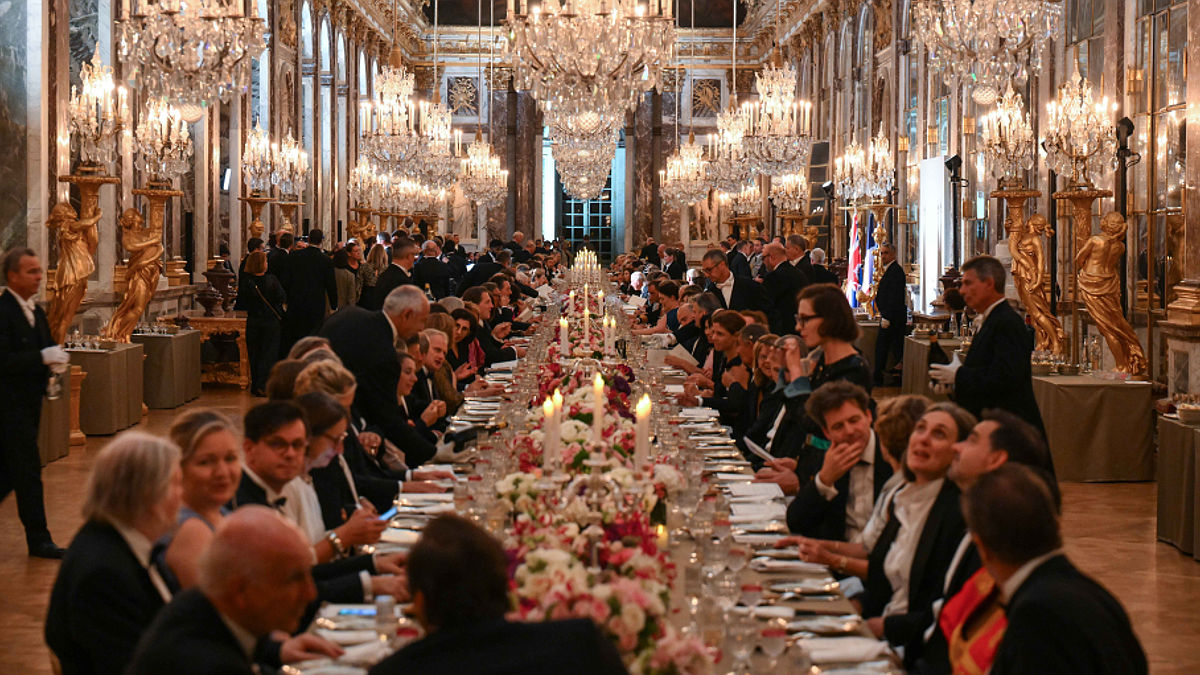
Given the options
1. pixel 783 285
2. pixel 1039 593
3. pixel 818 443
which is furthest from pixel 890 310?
pixel 1039 593

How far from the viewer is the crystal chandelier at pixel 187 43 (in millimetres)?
8828

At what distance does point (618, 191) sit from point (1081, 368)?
28.6m

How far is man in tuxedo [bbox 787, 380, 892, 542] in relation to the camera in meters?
5.48

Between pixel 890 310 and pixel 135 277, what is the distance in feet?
28.0

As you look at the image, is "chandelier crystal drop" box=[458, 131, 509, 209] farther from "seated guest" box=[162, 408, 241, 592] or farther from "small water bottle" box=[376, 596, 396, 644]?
"small water bottle" box=[376, 596, 396, 644]

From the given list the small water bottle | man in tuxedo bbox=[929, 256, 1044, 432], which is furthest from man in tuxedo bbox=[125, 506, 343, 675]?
man in tuxedo bbox=[929, 256, 1044, 432]

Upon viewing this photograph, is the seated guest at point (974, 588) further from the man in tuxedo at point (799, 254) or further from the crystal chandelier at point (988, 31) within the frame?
the man in tuxedo at point (799, 254)

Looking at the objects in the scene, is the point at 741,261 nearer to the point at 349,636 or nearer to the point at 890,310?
the point at 890,310

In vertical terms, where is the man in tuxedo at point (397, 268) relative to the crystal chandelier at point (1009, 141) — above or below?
below

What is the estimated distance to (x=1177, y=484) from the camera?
820 cm

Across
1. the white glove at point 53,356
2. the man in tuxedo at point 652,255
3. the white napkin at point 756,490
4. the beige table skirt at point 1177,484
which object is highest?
the man in tuxedo at point 652,255

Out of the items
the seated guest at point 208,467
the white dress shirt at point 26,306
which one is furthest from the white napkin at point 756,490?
the white dress shirt at point 26,306

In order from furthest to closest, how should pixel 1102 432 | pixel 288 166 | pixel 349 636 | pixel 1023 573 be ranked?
pixel 288 166, pixel 1102 432, pixel 349 636, pixel 1023 573

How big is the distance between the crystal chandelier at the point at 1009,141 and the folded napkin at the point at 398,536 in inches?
357
